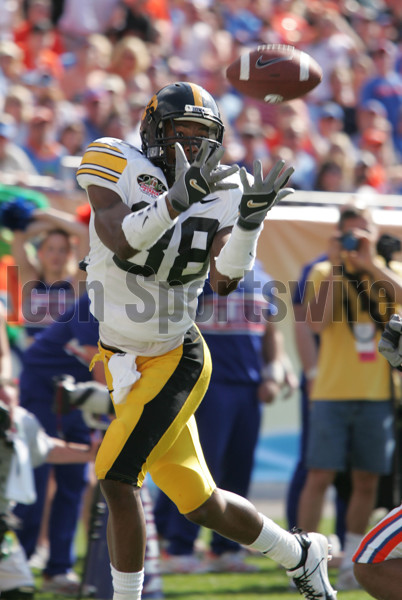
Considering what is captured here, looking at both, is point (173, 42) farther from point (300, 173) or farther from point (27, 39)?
point (300, 173)

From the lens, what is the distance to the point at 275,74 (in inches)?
162

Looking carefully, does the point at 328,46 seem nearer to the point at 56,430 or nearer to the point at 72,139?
the point at 72,139

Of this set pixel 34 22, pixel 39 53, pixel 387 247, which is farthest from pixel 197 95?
pixel 34 22

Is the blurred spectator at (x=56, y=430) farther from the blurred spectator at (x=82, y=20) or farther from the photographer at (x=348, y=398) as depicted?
the blurred spectator at (x=82, y=20)

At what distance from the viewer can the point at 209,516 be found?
11.7 feet

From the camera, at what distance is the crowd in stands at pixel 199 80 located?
7551 mm

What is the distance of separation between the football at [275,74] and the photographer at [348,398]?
3.93ft

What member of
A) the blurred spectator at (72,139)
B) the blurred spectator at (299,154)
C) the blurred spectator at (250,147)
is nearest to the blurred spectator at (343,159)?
the blurred spectator at (299,154)

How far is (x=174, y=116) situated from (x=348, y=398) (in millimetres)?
2294

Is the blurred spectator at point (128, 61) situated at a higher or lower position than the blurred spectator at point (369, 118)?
higher

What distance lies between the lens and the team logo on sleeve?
350 cm

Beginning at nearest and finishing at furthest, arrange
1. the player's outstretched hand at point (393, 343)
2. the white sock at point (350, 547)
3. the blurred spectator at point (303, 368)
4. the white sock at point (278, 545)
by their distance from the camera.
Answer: the player's outstretched hand at point (393, 343) → the white sock at point (278, 545) → the white sock at point (350, 547) → the blurred spectator at point (303, 368)

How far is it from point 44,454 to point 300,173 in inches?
159

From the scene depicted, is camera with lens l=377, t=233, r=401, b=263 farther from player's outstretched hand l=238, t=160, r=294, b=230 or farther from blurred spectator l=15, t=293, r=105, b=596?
player's outstretched hand l=238, t=160, r=294, b=230
